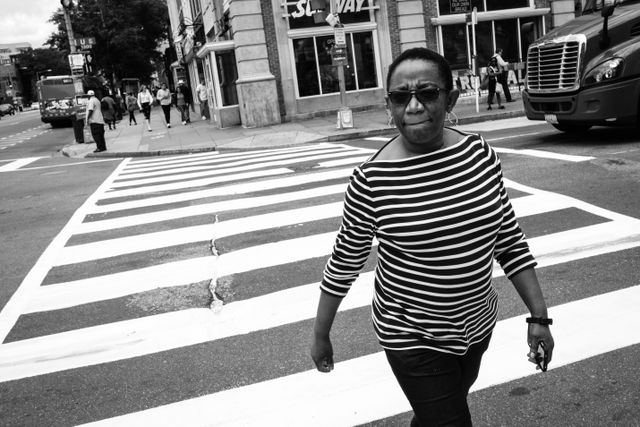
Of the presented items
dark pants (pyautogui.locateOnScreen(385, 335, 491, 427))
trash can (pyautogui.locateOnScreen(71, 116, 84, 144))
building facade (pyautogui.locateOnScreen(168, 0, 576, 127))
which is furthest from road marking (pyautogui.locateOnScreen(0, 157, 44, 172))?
dark pants (pyautogui.locateOnScreen(385, 335, 491, 427))

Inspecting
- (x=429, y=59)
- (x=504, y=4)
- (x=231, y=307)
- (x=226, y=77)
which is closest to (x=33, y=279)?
(x=231, y=307)

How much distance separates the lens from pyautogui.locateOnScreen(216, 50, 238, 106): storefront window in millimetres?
24266

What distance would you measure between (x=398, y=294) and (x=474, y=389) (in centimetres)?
156

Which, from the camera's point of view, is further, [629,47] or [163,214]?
[629,47]

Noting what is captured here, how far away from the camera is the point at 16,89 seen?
147750 millimetres

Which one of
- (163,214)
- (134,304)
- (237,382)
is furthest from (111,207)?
(237,382)

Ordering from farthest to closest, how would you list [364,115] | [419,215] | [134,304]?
1. [364,115]
2. [134,304]
3. [419,215]

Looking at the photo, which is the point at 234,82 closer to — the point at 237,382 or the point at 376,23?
the point at 376,23

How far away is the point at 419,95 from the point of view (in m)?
2.21

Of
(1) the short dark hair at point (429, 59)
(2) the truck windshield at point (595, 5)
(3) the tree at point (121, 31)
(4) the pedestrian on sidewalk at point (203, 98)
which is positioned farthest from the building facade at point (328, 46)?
(3) the tree at point (121, 31)

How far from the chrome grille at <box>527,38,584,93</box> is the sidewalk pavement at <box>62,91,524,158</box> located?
6.20 meters

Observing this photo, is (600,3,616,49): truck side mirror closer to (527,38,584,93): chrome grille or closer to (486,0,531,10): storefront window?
(527,38,584,93): chrome grille

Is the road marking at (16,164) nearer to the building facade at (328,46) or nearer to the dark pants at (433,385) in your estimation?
the building facade at (328,46)

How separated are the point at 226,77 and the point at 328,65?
4082 millimetres
